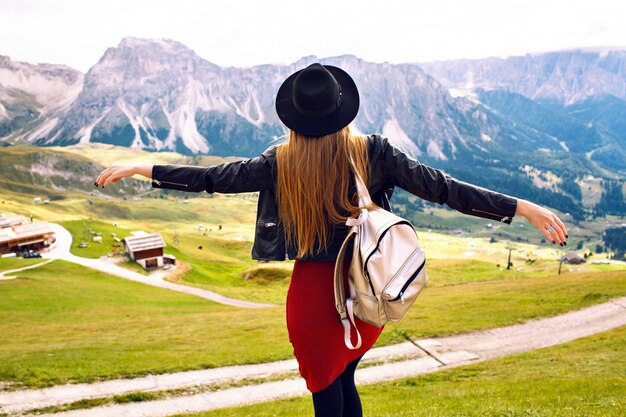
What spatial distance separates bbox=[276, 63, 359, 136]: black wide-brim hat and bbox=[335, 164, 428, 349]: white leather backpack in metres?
0.89

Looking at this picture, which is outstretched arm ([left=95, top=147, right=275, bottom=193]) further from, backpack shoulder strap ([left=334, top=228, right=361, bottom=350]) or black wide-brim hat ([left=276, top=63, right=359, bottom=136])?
backpack shoulder strap ([left=334, top=228, right=361, bottom=350])

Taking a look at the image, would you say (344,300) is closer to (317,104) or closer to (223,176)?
(223,176)

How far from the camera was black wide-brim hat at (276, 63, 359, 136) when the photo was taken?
5.38 metres

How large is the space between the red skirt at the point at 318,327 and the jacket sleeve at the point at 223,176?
1092 millimetres

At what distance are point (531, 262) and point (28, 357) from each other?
165 m

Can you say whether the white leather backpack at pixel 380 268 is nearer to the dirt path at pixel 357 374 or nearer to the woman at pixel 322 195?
the woman at pixel 322 195

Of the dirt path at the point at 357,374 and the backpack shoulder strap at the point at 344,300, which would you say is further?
the dirt path at the point at 357,374

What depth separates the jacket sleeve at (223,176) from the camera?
18.3 ft

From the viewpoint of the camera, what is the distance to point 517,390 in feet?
57.0

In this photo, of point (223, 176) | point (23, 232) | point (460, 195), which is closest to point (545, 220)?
point (460, 195)

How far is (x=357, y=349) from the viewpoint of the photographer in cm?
570

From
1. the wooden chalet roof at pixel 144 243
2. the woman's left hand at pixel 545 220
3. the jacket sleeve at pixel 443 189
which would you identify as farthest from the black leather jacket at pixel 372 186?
the wooden chalet roof at pixel 144 243

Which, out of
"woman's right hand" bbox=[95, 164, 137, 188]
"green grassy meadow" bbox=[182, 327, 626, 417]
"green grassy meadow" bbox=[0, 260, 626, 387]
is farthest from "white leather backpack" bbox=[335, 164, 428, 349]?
"green grassy meadow" bbox=[0, 260, 626, 387]

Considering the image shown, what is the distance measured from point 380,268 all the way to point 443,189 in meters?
1.26
